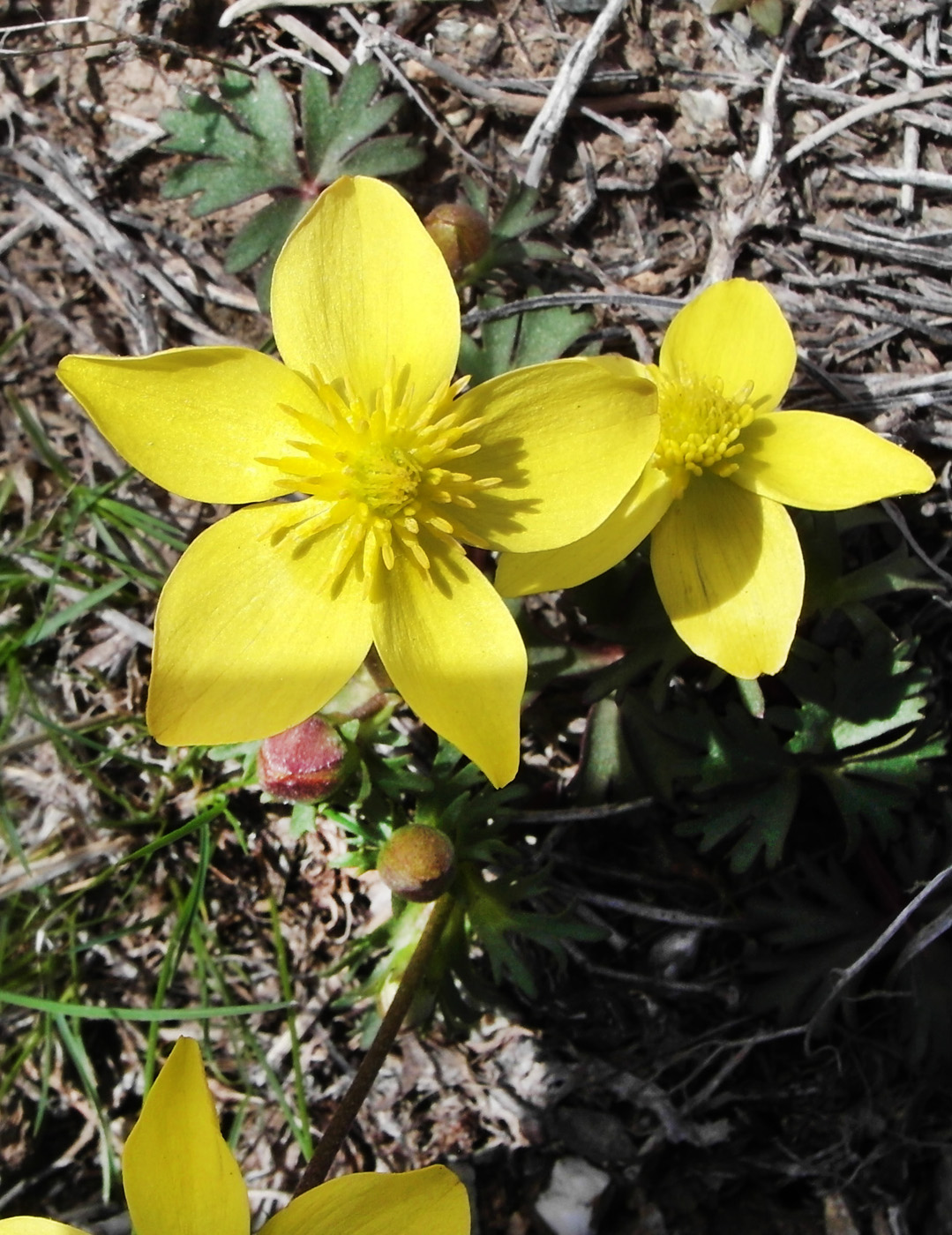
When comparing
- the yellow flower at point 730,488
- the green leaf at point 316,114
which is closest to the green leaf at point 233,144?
the green leaf at point 316,114

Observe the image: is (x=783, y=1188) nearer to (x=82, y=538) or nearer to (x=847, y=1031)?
(x=847, y=1031)

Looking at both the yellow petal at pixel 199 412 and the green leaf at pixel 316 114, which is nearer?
the yellow petal at pixel 199 412

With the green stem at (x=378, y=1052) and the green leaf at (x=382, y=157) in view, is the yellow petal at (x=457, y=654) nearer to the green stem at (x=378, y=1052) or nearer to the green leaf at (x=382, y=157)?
the green stem at (x=378, y=1052)

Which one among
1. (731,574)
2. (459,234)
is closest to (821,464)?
(731,574)

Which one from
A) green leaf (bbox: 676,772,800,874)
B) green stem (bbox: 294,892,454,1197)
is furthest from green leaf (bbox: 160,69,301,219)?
green leaf (bbox: 676,772,800,874)

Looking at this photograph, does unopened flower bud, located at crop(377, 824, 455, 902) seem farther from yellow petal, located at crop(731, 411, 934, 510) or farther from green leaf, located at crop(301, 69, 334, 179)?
green leaf, located at crop(301, 69, 334, 179)

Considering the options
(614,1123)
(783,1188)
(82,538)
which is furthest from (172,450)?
(783,1188)

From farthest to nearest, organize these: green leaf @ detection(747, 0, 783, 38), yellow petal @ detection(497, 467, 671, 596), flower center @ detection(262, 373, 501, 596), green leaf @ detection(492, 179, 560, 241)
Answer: green leaf @ detection(747, 0, 783, 38), green leaf @ detection(492, 179, 560, 241), yellow petal @ detection(497, 467, 671, 596), flower center @ detection(262, 373, 501, 596)

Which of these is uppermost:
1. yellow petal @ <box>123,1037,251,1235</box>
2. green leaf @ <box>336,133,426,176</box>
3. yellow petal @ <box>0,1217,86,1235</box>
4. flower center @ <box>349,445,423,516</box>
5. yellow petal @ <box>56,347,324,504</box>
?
green leaf @ <box>336,133,426,176</box>
